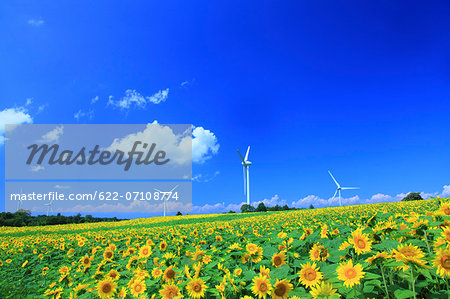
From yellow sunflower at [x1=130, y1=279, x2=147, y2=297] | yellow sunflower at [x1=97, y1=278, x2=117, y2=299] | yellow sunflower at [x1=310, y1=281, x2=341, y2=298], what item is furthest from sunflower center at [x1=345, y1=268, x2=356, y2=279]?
yellow sunflower at [x1=97, y1=278, x2=117, y2=299]

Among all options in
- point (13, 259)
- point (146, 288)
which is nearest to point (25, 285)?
point (13, 259)

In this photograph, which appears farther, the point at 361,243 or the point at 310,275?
the point at 361,243

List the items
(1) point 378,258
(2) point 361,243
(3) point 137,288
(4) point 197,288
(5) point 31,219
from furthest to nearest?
(5) point 31,219, (3) point 137,288, (4) point 197,288, (2) point 361,243, (1) point 378,258

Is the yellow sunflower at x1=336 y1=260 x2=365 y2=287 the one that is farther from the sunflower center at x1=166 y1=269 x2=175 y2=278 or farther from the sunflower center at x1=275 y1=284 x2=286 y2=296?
the sunflower center at x1=166 y1=269 x2=175 y2=278

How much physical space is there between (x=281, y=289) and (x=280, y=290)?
0.02 meters

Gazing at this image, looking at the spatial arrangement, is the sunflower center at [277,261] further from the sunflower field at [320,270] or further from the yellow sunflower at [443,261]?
the yellow sunflower at [443,261]

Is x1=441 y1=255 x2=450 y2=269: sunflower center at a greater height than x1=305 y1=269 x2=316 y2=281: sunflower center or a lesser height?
greater

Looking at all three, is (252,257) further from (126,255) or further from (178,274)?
(126,255)

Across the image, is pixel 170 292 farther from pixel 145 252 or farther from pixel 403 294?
pixel 403 294

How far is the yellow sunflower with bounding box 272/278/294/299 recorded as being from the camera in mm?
2400

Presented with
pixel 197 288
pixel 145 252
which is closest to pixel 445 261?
pixel 197 288

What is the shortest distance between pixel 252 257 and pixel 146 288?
1.39 metres

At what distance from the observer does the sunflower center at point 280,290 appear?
2.42 meters

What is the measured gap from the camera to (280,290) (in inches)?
96.0
